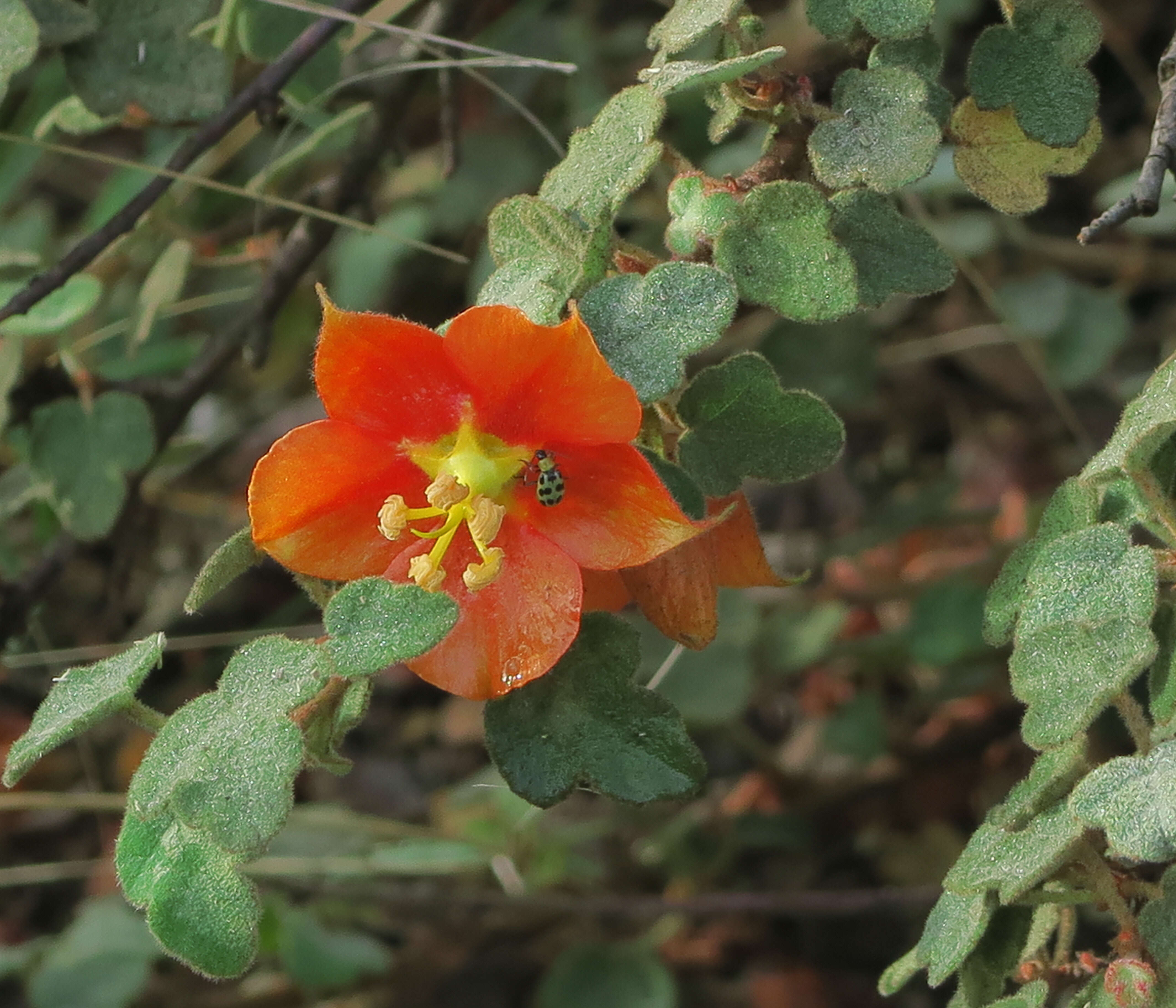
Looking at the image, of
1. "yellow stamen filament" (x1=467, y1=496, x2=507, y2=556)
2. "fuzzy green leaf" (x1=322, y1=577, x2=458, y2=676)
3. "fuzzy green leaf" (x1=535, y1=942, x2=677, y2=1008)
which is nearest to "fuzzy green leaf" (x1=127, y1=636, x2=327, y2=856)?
"fuzzy green leaf" (x1=322, y1=577, x2=458, y2=676)

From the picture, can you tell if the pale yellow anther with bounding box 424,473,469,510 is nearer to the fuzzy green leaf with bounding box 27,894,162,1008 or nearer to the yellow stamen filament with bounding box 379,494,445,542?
the yellow stamen filament with bounding box 379,494,445,542

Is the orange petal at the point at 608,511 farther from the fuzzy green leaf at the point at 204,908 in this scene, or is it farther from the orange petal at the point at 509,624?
the fuzzy green leaf at the point at 204,908

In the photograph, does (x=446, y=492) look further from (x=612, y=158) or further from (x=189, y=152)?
(x=189, y=152)

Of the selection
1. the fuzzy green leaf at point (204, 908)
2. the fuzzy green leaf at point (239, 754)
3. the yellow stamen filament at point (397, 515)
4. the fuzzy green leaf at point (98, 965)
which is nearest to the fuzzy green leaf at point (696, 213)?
the yellow stamen filament at point (397, 515)

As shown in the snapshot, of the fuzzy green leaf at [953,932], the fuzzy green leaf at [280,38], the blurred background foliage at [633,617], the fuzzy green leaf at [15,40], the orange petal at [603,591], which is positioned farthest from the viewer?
the blurred background foliage at [633,617]

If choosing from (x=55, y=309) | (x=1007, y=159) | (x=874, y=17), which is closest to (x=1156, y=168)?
(x=1007, y=159)
